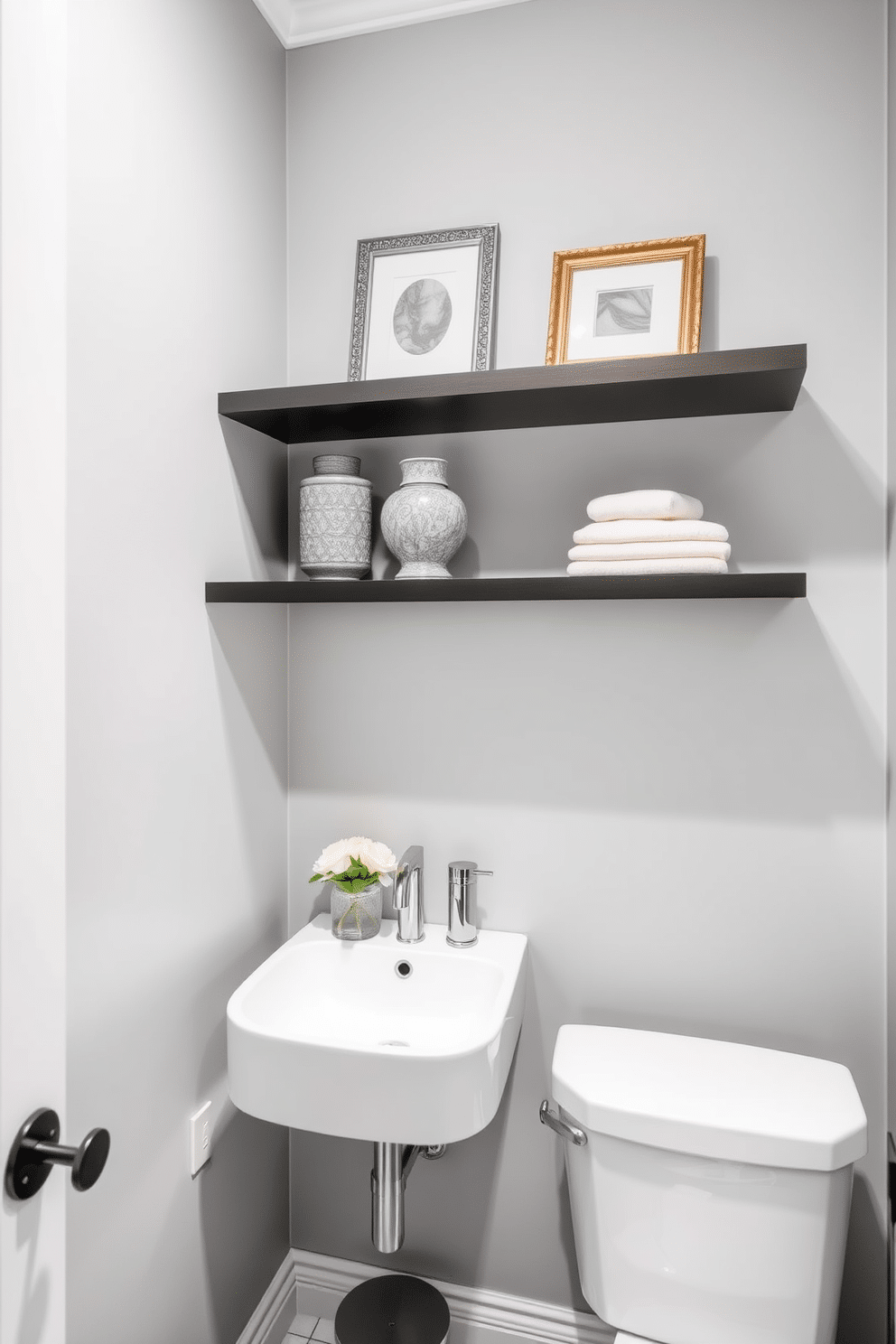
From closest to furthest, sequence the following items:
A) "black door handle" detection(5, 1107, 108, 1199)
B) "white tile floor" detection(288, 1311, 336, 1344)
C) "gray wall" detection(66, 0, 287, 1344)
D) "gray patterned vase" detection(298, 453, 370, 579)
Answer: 1. "black door handle" detection(5, 1107, 108, 1199)
2. "gray wall" detection(66, 0, 287, 1344)
3. "gray patterned vase" detection(298, 453, 370, 579)
4. "white tile floor" detection(288, 1311, 336, 1344)

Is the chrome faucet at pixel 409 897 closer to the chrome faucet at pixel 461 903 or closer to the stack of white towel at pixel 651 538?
the chrome faucet at pixel 461 903

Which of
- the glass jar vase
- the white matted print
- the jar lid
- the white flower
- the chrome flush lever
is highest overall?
the white matted print

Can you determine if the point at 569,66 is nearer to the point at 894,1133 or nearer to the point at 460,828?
the point at 460,828

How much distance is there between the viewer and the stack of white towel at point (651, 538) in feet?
4.12

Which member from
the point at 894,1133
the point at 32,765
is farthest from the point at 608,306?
the point at 894,1133

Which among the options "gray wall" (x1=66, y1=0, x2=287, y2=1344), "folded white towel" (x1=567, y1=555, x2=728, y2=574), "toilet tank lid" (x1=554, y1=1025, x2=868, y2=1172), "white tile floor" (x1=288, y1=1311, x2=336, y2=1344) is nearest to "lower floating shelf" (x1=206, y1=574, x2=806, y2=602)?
"folded white towel" (x1=567, y1=555, x2=728, y2=574)

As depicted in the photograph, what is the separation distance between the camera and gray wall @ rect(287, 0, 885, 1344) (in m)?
1.39

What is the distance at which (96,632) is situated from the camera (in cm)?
111

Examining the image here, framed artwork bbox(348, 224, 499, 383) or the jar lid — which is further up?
framed artwork bbox(348, 224, 499, 383)

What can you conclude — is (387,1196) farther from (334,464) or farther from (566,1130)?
(334,464)

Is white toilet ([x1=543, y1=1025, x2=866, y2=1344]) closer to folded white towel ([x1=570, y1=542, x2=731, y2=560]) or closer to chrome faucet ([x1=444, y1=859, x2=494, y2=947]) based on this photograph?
chrome faucet ([x1=444, y1=859, x2=494, y2=947])

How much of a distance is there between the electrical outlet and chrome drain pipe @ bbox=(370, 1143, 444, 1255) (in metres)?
0.29

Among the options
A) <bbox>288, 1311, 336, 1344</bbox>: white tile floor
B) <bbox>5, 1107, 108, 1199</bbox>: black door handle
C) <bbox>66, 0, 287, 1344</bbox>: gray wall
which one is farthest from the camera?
<bbox>288, 1311, 336, 1344</bbox>: white tile floor

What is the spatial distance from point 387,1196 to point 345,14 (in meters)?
2.16
